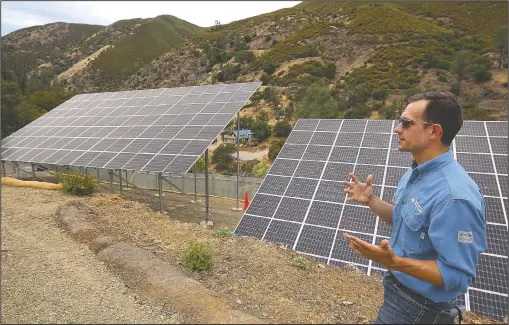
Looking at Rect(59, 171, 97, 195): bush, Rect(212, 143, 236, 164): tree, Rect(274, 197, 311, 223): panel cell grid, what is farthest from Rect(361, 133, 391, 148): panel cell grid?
A: Rect(212, 143, 236, 164): tree

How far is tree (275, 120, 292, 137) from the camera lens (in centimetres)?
4422

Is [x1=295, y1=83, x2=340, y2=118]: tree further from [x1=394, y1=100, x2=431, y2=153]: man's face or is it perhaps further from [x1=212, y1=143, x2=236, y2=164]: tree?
[x1=394, y1=100, x2=431, y2=153]: man's face

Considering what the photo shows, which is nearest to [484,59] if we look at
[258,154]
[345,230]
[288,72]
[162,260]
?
[288,72]

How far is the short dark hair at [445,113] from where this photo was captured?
3012 millimetres

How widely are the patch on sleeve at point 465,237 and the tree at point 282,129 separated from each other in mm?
41447

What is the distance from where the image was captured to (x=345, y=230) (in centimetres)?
881

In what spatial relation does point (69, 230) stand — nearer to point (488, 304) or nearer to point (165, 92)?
point (488, 304)

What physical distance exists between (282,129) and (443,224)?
137 feet

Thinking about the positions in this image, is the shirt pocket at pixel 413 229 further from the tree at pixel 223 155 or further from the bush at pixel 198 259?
the tree at pixel 223 155

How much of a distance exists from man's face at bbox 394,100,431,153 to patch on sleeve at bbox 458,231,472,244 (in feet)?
2.87

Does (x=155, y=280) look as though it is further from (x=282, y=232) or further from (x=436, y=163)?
(x=436, y=163)

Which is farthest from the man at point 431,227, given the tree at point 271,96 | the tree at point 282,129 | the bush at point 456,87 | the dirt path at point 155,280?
the bush at point 456,87

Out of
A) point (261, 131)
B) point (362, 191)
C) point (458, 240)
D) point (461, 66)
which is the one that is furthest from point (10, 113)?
point (461, 66)

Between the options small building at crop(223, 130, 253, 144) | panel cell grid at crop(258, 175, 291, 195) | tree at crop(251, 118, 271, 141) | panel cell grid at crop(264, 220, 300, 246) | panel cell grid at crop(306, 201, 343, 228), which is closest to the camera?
panel cell grid at crop(264, 220, 300, 246)
